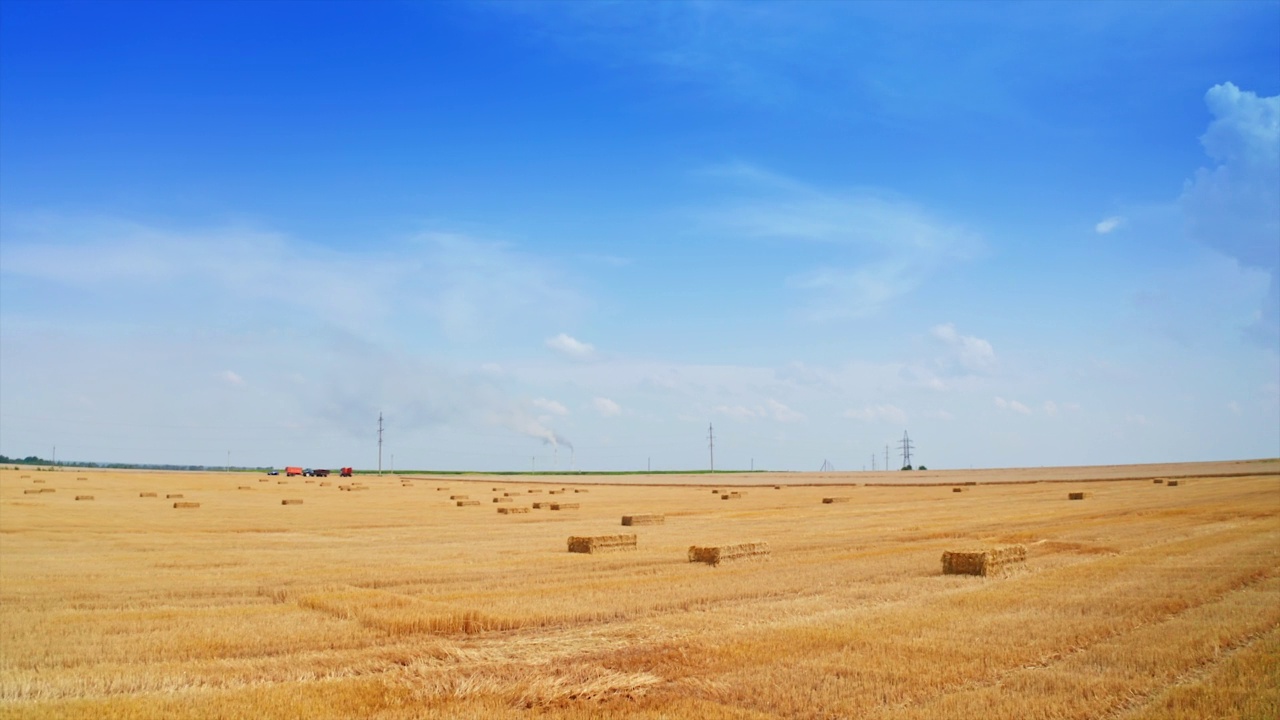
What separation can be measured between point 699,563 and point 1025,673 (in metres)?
12.4

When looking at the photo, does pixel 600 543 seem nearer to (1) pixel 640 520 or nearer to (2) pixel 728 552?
(2) pixel 728 552

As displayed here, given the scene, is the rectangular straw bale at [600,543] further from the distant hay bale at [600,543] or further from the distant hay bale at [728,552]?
the distant hay bale at [728,552]

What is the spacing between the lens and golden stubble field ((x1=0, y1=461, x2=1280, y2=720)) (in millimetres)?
9641

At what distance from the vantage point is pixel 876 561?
71.8 feet

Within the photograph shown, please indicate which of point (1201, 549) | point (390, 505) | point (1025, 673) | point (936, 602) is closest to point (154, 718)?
point (1025, 673)

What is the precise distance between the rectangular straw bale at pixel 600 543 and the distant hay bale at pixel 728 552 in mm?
3238

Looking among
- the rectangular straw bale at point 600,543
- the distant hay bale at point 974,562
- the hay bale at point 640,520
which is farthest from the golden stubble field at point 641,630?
the hay bale at point 640,520

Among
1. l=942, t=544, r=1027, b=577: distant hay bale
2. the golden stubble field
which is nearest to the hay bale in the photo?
the golden stubble field

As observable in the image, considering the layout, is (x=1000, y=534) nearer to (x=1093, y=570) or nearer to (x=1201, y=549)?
(x=1201, y=549)

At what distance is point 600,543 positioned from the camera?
25.4 metres

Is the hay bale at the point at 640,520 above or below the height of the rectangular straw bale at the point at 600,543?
below

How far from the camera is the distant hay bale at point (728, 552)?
2238cm

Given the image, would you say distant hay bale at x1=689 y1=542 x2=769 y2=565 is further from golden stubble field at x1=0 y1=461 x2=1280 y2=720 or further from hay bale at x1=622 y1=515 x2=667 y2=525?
hay bale at x1=622 y1=515 x2=667 y2=525

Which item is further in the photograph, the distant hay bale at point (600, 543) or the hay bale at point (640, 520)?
the hay bale at point (640, 520)
